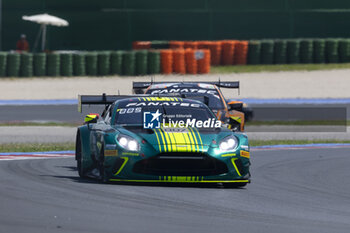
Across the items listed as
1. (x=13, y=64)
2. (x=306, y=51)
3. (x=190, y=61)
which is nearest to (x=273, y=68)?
(x=306, y=51)

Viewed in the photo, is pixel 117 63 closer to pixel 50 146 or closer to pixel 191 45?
pixel 191 45

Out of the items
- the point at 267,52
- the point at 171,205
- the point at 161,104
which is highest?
the point at 267,52

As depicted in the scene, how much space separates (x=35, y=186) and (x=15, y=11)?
31850mm

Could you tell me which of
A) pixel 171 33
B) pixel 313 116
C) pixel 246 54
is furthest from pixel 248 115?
pixel 171 33

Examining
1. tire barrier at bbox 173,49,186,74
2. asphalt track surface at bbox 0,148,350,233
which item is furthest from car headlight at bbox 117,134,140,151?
tire barrier at bbox 173,49,186,74

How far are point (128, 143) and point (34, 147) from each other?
6909 mm

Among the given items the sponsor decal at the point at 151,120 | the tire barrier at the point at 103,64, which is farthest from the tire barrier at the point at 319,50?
the sponsor decal at the point at 151,120

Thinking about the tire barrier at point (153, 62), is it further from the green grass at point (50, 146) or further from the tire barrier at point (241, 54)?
the green grass at point (50, 146)

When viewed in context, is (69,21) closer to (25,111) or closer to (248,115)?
(25,111)

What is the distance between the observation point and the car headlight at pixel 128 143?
10.7 metres

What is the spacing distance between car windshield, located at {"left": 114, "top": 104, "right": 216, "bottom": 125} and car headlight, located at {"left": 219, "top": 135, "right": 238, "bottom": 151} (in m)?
0.94

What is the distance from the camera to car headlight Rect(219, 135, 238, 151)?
35.8ft

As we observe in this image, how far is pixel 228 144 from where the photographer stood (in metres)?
11.0

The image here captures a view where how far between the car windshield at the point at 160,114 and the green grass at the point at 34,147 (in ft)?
17.0
